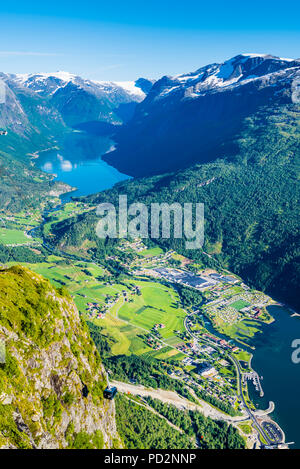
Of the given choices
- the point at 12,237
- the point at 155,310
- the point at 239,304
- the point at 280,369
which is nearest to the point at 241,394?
the point at 280,369

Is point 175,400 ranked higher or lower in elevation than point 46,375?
lower

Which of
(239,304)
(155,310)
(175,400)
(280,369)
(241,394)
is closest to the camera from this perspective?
(175,400)

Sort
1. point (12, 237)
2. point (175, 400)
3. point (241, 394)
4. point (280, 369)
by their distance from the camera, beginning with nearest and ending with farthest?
point (175, 400), point (241, 394), point (280, 369), point (12, 237)

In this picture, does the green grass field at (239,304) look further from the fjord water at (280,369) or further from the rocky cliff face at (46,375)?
the rocky cliff face at (46,375)

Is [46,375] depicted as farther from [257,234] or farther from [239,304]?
[257,234]

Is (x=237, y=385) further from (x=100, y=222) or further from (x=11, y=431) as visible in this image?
(x=100, y=222)

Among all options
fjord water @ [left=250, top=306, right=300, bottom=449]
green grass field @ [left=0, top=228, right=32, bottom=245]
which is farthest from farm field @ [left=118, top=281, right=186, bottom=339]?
green grass field @ [left=0, top=228, right=32, bottom=245]
